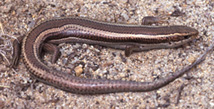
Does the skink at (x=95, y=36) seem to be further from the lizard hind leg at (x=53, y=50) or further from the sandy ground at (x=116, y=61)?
the sandy ground at (x=116, y=61)

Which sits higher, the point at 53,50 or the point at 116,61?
the point at 53,50

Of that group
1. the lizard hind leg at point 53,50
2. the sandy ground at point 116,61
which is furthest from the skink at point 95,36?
the sandy ground at point 116,61

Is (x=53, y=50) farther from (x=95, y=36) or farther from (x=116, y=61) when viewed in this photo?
(x=116, y=61)

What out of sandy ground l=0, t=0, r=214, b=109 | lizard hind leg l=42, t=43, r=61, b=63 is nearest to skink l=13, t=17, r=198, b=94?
lizard hind leg l=42, t=43, r=61, b=63

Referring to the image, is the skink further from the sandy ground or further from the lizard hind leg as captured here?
the sandy ground

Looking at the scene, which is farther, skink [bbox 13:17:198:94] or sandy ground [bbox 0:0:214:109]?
skink [bbox 13:17:198:94]

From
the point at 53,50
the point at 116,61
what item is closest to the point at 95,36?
the point at 116,61

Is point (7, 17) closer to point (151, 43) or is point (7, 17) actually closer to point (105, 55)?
point (105, 55)

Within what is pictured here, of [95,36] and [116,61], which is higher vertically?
[95,36]
